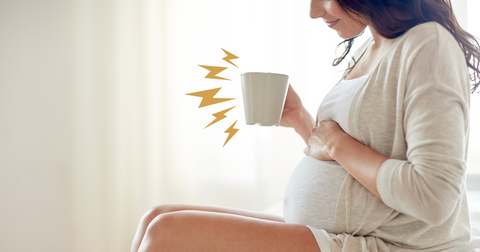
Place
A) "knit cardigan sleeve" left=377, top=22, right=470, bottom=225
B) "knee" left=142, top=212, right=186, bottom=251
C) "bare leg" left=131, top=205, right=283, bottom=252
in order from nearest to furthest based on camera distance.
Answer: "knit cardigan sleeve" left=377, top=22, right=470, bottom=225 → "knee" left=142, top=212, right=186, bottom=251 → "bare leg" left=131, top=205, right=283, bottom=252

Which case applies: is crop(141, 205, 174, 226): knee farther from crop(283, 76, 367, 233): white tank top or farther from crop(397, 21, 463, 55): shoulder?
crop(397, 21, 463, 55): shoulder

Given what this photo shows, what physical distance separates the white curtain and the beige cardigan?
1109mm

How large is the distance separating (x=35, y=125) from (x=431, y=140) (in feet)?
5.03

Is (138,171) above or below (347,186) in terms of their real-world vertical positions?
below

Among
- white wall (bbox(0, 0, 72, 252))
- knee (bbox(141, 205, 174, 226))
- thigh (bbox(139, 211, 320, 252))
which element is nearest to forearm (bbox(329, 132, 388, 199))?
thigh (bbox(139, 211, 320, 252))

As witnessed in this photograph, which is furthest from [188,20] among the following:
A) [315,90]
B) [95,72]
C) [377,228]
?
[377,228]

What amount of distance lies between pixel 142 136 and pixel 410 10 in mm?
1285

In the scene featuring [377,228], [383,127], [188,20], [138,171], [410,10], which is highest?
[188,20]

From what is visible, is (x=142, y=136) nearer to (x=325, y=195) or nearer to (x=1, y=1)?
(x=1, y=1)

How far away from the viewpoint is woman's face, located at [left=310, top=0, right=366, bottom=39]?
704 mm

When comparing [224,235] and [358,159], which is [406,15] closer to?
[358,159]

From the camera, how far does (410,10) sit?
62 centimetres

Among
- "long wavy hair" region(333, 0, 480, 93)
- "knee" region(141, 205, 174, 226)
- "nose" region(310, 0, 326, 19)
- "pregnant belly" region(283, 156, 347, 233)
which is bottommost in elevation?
"knee" region(141, 205, 174, 226)

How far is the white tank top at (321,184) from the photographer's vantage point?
623 millimetres
